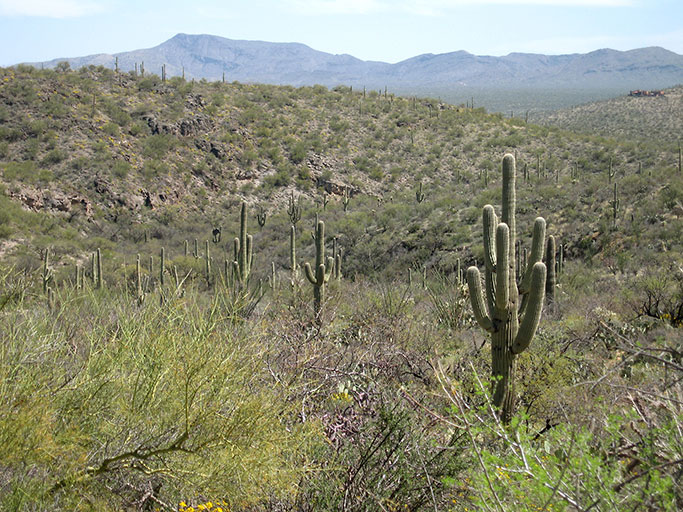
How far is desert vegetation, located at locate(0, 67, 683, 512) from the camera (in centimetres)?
376

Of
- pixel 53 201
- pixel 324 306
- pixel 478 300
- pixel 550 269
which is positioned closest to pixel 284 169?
pixel 53 201

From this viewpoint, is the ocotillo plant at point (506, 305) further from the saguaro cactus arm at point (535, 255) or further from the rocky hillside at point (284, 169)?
the rocky hillside at point (284, 169)

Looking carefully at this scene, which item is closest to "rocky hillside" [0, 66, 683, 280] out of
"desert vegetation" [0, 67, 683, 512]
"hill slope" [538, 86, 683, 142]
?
"desert vegetation" [0, 67, 683, 512]

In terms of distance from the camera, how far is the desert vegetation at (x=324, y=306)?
12.3 feet

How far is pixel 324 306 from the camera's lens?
38.1ft

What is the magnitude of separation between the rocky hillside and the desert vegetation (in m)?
0.18

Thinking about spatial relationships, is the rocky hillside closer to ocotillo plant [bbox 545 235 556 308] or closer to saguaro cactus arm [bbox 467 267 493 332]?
ocotillo plant [bbox 545 235 556 308]

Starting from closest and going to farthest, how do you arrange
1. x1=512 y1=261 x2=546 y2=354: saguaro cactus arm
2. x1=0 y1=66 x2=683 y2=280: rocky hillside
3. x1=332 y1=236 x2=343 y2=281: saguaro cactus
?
x1=512 y1=261 x2=546 y2=354: saguaro cactus arm
x1=332 y1=236 x2=343 y2=281: saguaro cactus
x1=0 y1=66 x2=683 y2=280: rocky hillside

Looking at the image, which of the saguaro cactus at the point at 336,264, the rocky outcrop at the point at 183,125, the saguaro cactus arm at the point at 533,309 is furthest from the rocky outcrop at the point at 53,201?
the saguaro cactus arm at the point at 533,309

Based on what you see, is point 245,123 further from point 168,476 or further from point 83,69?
point 168,476

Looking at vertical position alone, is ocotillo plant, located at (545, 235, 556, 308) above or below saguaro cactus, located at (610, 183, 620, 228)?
below

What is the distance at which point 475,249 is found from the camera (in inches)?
899

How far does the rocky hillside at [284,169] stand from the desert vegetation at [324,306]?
18cm

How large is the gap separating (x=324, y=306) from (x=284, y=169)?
2954 centimetres
